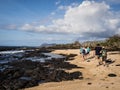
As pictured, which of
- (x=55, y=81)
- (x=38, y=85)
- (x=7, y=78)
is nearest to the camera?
(x=38, y=85)

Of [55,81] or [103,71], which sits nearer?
[55,81]

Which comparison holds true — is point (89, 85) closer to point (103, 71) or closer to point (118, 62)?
point (103, 71)

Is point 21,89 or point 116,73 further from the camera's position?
point 116,73

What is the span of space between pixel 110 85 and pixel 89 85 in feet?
4.86

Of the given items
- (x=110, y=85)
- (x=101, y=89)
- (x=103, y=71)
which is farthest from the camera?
(x=103, y=71)

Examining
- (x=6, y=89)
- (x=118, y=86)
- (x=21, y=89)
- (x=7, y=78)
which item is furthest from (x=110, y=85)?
(x=7, y=78)

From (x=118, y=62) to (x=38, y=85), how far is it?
12.1 metres

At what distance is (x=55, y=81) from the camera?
17.2 m

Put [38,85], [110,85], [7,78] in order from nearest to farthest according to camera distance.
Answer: [110,85] < [38,85] < [7,78]

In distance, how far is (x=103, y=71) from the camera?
2033 cm

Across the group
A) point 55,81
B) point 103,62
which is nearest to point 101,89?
point 55,81

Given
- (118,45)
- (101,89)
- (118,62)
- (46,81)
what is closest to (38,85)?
(46,81)

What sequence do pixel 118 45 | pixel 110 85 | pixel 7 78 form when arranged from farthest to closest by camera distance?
1. pixel 118 45
2. pixel 7 78
3. pixel 110 85

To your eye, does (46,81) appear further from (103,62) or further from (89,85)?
(103,62)
